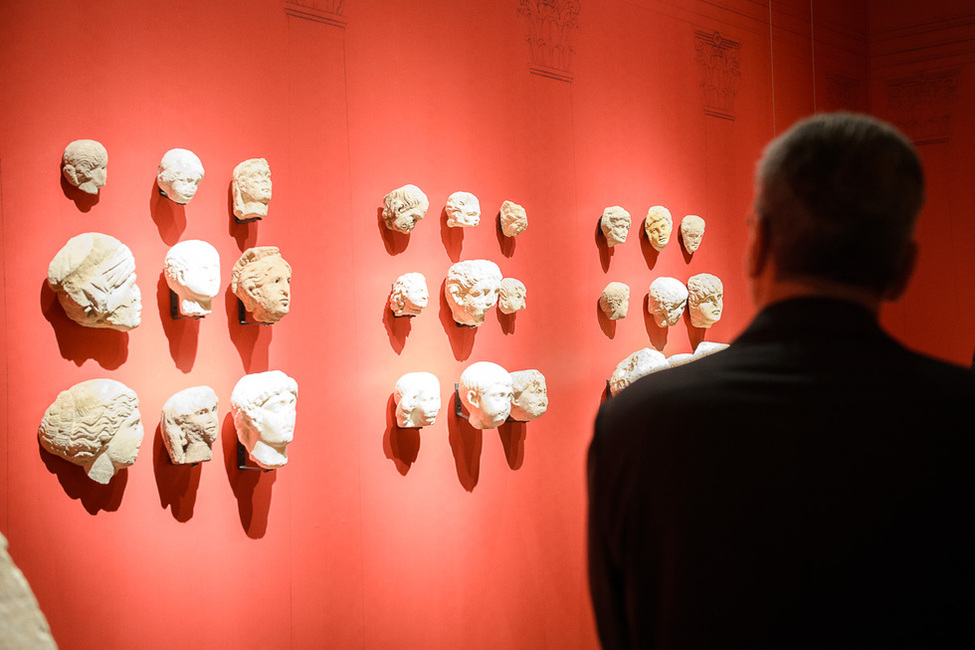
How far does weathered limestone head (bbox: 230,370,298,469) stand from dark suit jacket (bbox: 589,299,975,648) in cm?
283

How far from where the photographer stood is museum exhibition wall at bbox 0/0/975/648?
3.65 metres

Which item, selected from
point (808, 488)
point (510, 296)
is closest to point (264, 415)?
point (510, 296)

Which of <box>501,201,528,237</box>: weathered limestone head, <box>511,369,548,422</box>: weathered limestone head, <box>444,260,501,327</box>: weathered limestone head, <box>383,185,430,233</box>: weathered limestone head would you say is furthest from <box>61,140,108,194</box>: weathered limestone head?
<box>511,369,548,422</box>: weathered limestone head

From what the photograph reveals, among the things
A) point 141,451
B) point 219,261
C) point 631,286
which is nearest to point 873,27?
point 631,286

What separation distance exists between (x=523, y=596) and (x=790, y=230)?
14.8 ft

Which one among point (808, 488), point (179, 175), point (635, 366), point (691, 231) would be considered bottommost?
point (635, 366)

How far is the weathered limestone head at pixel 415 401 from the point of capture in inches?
185

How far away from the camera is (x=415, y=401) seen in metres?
4.69

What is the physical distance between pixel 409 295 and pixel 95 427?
183 centimetres

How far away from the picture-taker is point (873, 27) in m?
9.16

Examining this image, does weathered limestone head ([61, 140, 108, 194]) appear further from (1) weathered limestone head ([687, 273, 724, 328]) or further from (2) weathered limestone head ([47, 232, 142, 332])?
(1) weathered limestone head ([687, 273, 724, 328])

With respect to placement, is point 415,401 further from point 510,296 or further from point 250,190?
point 250,190

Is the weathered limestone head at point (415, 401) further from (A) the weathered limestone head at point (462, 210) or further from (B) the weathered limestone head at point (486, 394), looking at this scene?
(A) the weathered limestone head at point (462, 210)

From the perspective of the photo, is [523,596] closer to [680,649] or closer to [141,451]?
[141,451]
